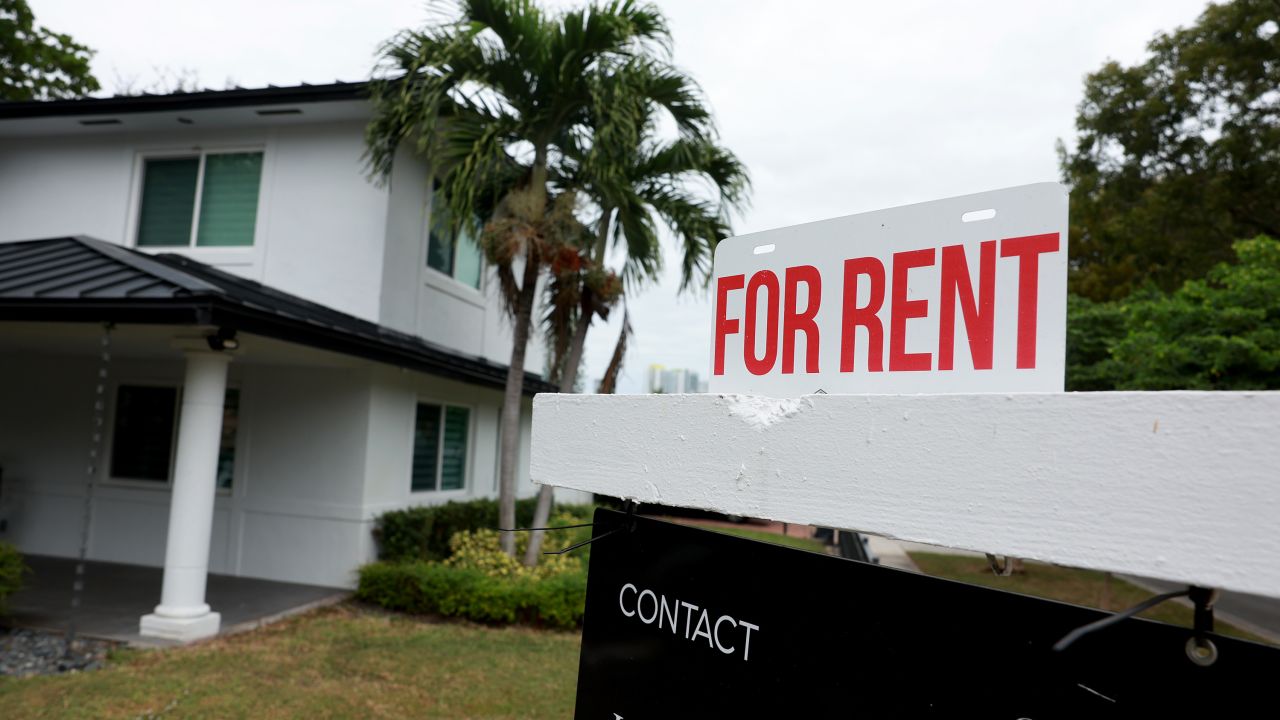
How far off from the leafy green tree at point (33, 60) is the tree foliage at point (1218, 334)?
2450 cm

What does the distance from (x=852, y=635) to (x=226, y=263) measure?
36.9 feet

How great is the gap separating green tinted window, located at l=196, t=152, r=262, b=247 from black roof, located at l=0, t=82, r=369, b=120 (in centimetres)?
94

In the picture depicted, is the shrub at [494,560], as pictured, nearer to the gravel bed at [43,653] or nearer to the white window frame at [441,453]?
the white window frame at [441,453]

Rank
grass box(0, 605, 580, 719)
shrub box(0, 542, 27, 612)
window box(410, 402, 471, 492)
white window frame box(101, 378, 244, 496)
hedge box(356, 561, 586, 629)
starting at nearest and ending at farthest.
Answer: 1. grass box(0, 605, 580, 719)
2. shrub box(0, 542, 27, 612)
3. hedge box(356, 561, 586, 629)
4. white window frame box(101, 378, 244, 496)
5. window box(410, 402, 471, 492)

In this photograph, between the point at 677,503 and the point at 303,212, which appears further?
the point at 303,212

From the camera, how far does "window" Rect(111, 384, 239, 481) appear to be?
34.8 feet

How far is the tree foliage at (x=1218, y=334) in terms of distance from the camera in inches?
362

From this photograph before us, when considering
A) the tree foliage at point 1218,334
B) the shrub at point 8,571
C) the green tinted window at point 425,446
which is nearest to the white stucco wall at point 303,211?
the green tinted window at point 425,446

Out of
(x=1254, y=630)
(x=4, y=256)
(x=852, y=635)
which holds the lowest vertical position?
(x=1254, y=630)

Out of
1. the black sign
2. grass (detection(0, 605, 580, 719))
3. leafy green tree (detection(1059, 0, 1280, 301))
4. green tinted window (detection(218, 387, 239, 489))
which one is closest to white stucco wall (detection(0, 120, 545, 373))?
green tinted window (detection(218, 387, 239, 489))

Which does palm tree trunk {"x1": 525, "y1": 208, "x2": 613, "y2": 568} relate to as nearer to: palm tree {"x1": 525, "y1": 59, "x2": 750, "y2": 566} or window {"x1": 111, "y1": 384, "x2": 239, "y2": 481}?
palm tree {"x1": 525, "y1": 59, "x2": 750, "y2": 566}

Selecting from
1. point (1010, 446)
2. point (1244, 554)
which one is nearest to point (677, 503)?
point (1010, 446)

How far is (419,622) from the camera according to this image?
835 cm

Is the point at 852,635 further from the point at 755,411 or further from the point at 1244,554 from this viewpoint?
the point at 1244,554
